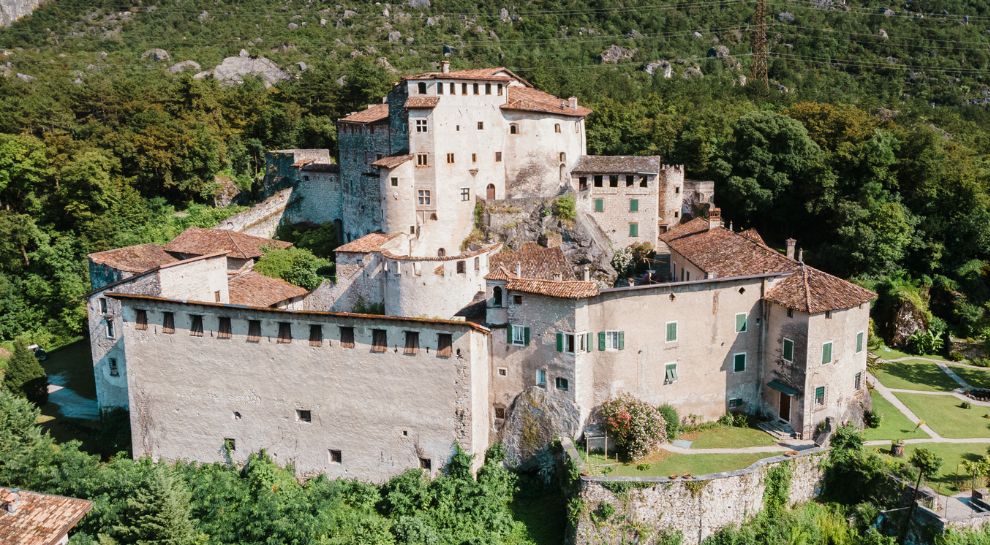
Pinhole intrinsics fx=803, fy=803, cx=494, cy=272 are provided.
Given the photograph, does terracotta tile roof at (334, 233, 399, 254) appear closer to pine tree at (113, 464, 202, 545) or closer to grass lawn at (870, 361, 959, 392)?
pine tree at (113, 464, 202, 545)

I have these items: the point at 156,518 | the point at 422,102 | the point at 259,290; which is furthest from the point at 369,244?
the point at 156,518

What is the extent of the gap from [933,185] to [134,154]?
55.4m

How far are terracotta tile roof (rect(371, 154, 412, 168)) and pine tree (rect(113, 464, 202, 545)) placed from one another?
22.5m

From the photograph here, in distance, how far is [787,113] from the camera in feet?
190

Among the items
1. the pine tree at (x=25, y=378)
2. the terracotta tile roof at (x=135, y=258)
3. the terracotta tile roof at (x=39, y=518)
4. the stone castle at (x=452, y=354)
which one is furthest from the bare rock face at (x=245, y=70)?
the terracotta tile roof at (x=39, y=518)

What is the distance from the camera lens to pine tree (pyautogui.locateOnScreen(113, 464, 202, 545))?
30219mm

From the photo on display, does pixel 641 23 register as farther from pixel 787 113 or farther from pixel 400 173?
pixel 400 173

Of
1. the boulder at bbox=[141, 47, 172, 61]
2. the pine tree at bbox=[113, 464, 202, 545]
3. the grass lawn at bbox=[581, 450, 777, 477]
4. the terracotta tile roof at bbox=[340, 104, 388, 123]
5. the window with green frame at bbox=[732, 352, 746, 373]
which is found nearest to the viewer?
the pine tree at bbox=[113, 464, 202, 545]

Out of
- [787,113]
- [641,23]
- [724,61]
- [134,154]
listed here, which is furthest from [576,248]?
[641,23]

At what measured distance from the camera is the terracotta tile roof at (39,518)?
2900 cm

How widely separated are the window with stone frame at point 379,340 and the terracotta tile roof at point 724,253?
15.7 metres

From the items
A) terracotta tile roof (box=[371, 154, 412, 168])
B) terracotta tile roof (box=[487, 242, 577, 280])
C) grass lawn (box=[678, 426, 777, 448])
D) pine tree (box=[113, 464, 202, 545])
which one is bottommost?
pine tree (box=[113, 464, 202, 545])

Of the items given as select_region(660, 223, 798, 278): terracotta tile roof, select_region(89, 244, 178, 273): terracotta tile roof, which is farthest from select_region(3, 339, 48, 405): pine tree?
select_region(660, 223, 798, 278): terracotta tile roof

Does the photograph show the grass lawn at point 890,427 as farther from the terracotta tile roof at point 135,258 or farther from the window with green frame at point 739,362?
the terracotta tile roof at point 135,258
